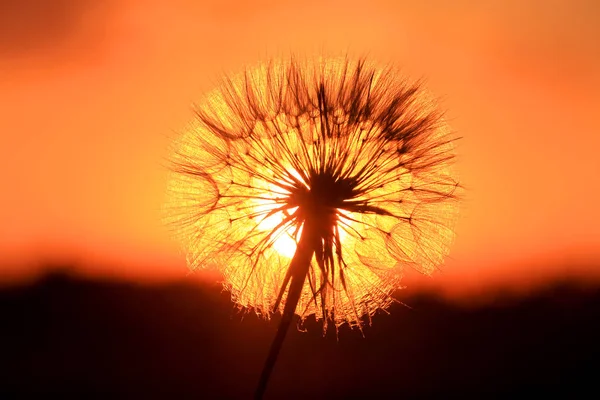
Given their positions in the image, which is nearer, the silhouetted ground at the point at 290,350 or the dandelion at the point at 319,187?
the dandelion at the point at 319,187

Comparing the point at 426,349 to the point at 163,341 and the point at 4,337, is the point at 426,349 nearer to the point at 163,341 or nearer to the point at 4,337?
the point at 163,341

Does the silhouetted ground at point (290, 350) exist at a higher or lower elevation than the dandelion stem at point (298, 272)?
higher

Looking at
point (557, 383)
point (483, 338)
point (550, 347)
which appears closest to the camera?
point (557, 383)

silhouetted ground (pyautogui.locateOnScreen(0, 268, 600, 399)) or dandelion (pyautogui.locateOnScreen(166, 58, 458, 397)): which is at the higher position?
silhouetted ground (pyautogui.locateOnScreen(0, 268, 600, 399))

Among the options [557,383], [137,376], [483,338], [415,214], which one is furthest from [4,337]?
[415,214]

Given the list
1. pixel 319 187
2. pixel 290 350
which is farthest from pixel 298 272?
pixel 290 350

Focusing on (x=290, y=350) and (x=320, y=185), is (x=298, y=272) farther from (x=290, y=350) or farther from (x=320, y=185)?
(x=290, y=350)
